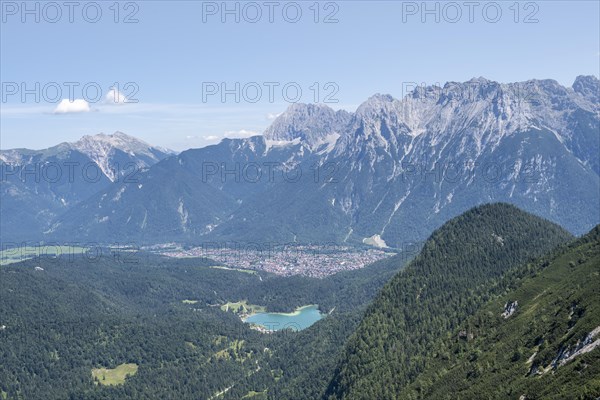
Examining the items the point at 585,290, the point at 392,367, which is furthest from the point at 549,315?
the point at 392,367

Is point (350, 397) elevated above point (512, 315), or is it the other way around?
point (512, 315)

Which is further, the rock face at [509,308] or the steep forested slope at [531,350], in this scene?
the rock face at [509,308]

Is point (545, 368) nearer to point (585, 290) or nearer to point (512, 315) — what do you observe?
point (585, 290)

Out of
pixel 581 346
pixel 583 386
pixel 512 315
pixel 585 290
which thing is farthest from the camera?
pixel 512 315

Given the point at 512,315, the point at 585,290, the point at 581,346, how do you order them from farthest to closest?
the point at 512,315, the point at 585,290, the point at 581,346

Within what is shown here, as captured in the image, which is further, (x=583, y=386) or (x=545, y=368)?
(x=545, y=368)

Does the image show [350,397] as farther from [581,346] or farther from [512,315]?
[581,346]

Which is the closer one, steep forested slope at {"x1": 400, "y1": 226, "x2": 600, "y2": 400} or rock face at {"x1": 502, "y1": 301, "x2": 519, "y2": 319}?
steep forested slope at {"x1": 400, "y1": 226, "x2": 600, "y2": 400}

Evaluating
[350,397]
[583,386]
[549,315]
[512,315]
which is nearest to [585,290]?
[549,315]

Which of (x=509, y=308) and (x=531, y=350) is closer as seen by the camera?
(x=531, y=350)

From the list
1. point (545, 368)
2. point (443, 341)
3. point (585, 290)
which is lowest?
point (443, 341)

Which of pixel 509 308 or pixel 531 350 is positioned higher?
pixel 531 350
